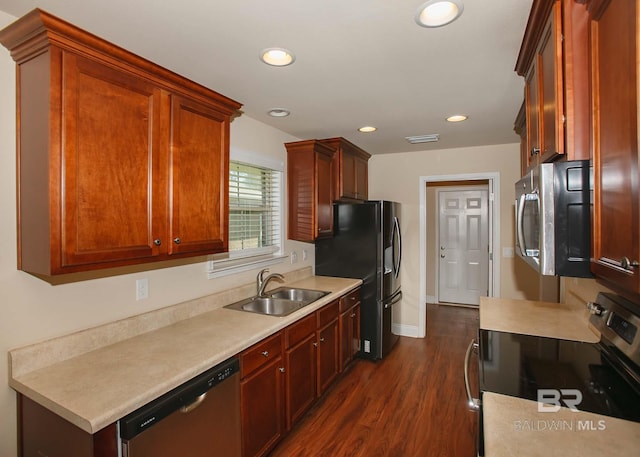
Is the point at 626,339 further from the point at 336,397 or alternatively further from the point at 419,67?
the point at 336,397

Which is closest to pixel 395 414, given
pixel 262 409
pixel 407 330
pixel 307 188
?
pixel 262 409

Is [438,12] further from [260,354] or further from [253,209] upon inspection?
[253,209]

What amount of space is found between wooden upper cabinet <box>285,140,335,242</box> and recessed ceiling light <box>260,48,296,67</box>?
55.5 inches

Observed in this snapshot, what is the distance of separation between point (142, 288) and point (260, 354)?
772 mm

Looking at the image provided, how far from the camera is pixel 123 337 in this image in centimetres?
183

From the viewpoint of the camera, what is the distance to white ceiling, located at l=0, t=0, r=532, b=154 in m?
1.37

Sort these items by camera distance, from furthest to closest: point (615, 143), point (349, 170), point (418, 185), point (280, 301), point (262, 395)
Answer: point (418, 185) → point (349, 170) → point (280, 301) → point (262, 395) → point (615, 143)

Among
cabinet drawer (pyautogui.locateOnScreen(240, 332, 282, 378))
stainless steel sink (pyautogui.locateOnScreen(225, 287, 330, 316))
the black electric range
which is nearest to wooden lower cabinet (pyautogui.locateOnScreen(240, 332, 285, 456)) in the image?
cabinet drawer (pyautogui.locateOnScreen(240, 332, 282, 378))

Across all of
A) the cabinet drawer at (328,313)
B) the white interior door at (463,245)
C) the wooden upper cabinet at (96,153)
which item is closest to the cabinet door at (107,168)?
the wooden upper cabinet at (96,153)

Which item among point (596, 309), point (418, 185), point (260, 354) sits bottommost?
point (260, 354)

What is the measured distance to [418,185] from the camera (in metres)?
4.29

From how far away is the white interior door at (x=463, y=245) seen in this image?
18.4 feet

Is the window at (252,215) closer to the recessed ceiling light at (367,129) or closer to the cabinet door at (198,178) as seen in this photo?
the cabinet door at (198,178)

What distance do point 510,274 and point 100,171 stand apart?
408 centimetres
